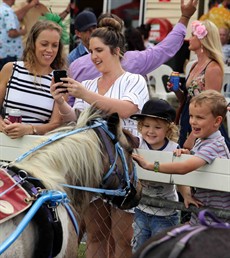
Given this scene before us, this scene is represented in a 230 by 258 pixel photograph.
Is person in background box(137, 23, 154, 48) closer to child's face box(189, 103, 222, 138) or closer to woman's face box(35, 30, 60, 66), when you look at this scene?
woman's face box(35, 30, 60, 66)

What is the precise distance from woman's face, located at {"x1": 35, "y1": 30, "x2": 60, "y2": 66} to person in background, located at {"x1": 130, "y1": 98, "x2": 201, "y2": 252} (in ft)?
3.03

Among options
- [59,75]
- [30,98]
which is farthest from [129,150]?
[30,98]

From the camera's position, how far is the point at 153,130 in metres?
4.53

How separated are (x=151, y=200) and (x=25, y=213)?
46.8 inches

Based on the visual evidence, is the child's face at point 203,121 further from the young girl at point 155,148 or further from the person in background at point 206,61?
the person in background at point 206,61

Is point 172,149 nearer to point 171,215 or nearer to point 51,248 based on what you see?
point 171,215

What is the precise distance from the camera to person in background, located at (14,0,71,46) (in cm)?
1147

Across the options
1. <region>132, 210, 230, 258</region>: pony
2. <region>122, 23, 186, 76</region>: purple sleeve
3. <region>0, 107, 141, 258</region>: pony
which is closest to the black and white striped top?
<region>122, 23, 186, 76</region>: purple sleeve

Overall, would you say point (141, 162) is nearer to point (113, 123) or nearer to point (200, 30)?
point (113, 123)

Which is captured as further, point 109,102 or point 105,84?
point 105,84

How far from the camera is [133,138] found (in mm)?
4402

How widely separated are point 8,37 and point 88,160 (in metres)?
6.86

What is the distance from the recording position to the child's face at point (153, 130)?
4.53 metres

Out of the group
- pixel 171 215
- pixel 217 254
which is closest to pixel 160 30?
pixel 171 215
